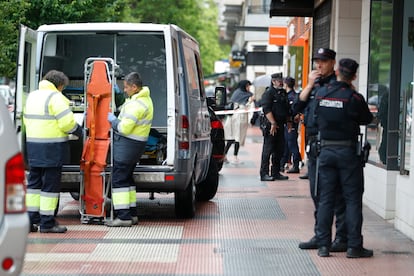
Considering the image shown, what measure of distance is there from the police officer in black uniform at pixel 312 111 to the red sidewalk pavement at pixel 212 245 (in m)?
0.22

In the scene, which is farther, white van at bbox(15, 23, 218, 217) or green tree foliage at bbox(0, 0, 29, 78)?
green tree foliage at bbox(0, 0, 29, 78)

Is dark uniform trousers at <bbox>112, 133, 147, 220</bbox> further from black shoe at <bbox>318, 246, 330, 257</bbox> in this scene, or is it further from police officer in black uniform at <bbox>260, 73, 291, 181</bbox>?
police officer in black uniform at <bbox>260, 73, 291, 181</bbox>

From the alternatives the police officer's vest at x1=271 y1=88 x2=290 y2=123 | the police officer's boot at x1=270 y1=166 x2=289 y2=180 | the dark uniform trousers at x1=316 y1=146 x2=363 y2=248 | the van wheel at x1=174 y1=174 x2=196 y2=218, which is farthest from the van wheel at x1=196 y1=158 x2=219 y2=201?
the dark uniform trousers at x1=316 y1=146 x2=363 y2=248

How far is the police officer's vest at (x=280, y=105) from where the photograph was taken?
1589 cm

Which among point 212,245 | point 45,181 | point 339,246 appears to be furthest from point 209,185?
point 339,246

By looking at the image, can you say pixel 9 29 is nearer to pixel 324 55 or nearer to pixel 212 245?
pixel 212 245

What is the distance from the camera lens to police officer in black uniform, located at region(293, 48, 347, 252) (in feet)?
29.8

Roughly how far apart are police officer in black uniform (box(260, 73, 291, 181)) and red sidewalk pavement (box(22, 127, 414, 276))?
2.84m

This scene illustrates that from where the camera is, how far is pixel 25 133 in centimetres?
1046

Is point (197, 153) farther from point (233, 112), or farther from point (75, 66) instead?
point (233, 112)

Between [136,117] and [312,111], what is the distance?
236 cm

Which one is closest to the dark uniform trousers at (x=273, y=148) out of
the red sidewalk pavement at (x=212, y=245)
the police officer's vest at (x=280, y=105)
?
the police officer's vest at (x=280, y=105)

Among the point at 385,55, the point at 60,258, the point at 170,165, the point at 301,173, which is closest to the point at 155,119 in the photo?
the point at 170,165

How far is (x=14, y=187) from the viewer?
5.92 m
